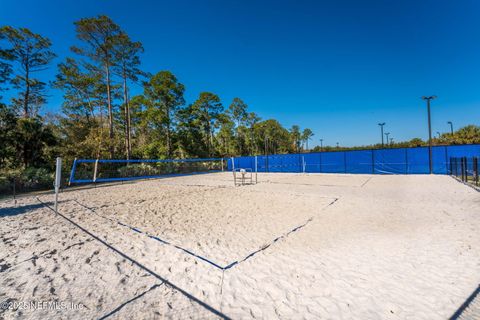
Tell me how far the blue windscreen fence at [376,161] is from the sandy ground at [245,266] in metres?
9.80

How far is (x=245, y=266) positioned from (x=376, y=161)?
20.6m

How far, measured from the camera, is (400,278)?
8.05ft

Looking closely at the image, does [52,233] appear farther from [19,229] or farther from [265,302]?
[265,302]

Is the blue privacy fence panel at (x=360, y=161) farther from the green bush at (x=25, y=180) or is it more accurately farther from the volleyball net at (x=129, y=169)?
the green bush at (x=25, y=180)

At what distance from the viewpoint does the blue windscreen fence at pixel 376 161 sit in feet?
52.0

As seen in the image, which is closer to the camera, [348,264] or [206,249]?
[348,264]

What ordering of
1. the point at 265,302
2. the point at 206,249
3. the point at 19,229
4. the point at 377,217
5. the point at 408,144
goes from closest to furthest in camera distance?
the point at 265,302 → the point at 206,249 → the point at 19,229 → the point at 377,217 → the point at 408,144

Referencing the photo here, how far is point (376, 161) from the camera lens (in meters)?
18.5

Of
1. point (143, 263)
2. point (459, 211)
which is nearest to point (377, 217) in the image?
point (459, 211)

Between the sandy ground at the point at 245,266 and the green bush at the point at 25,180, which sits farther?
the green bush at the point at 25,180

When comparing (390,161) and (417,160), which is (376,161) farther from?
(417,160)

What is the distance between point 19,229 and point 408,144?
2469 inches

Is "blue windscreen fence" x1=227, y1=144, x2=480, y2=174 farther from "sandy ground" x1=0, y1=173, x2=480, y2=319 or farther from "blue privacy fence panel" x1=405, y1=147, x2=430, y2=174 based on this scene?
"sandy ground" x1=0, y1=173, x2=480, y2=319

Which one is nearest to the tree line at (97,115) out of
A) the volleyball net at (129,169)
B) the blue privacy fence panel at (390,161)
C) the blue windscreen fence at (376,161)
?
the volleyball net at (129,169)
